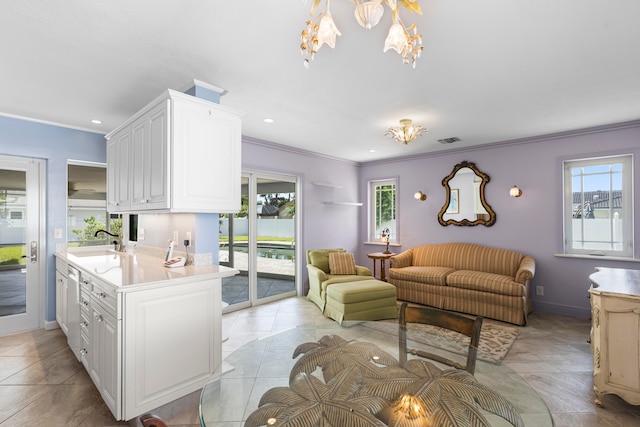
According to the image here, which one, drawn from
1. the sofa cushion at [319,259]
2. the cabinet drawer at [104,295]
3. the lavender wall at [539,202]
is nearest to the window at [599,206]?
the lavender wall at [539,202]

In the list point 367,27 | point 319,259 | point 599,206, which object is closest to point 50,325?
point 319,259

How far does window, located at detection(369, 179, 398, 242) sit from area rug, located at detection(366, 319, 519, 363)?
2608mm

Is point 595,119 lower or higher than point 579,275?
higher

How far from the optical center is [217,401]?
4.31 ft

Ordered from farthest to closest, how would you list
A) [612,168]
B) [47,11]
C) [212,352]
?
[612,168] → [212,352] → [47,11]

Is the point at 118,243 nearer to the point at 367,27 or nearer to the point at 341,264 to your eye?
the point at 341,264

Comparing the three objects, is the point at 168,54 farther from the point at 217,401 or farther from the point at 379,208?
the point at 379,208

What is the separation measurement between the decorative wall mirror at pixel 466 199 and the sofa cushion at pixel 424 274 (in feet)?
2.99

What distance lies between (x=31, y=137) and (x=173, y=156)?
255 cm

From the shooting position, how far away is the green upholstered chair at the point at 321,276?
441 centimetres

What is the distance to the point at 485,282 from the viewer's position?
13.5 ft

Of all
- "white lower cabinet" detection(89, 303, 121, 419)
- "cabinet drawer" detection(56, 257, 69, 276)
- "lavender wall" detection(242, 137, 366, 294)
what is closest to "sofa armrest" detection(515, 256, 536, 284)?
"lavender wall" detection(242, 137, 366, 294)

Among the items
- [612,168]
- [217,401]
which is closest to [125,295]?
[217,401]

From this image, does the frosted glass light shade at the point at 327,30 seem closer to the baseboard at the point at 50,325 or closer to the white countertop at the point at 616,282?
the white countertop at the point at 616,282
